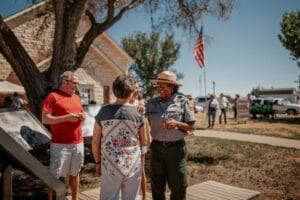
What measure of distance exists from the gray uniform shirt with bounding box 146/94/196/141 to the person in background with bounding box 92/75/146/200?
0.78m

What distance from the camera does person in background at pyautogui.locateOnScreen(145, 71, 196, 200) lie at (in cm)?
402

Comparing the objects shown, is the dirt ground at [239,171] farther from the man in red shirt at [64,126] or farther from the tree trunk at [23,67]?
the tree trunk at [23,67]

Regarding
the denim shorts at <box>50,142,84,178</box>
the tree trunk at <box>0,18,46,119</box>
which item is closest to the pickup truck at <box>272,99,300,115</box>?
the tree trunk at <box>0,18,46,119</box>

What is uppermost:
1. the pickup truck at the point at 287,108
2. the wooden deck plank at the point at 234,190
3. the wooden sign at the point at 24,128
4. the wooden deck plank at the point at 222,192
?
the wooden sign at the point at 24,128

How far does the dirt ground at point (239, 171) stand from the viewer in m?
6.02

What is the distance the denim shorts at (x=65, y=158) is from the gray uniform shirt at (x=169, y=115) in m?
1.16

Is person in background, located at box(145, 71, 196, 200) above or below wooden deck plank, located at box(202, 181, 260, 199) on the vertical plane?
above

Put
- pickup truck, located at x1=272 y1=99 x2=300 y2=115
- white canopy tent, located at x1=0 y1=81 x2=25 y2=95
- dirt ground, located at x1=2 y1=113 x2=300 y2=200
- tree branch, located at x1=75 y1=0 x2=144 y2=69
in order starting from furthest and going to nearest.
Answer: pickup truck, located at x1=272 y1=99 x2=300 y2=115
white canopy tent, located at x1=0 y1=81 x2=25 y2=95
tree branch, located at x1=75 y1=0 x2=144 y2=69
dirt ground, located at x1=2 y1=113 x2=300 y2=200

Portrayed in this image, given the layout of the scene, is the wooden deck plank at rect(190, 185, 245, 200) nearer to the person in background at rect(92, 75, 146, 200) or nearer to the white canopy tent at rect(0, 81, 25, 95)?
the person in background at rect(92, 75, 146, 200)

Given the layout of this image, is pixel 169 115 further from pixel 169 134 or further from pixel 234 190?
pixel 234 190

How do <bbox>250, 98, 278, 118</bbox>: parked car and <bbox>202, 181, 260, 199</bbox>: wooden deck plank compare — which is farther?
<bbox>250, 98, 278, 118</bbox>: parked car

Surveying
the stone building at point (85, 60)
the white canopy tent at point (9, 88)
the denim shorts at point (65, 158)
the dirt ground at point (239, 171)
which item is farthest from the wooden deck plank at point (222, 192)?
the stone building at point (85, 60)

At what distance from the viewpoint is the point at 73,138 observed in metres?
4.39

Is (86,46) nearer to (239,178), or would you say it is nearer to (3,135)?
(239,178)
